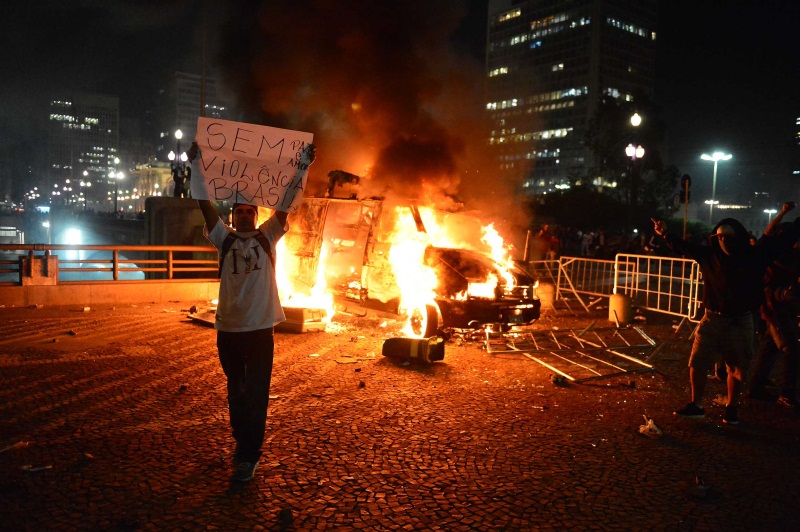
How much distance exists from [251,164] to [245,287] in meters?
1.13

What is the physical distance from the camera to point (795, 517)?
12.3ft

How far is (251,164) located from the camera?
4672mm

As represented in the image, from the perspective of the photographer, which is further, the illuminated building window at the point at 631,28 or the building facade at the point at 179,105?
the building facade at the point at 179,105

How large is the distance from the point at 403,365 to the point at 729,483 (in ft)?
13.9

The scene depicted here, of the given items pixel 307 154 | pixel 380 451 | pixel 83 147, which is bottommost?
pixel 380 451

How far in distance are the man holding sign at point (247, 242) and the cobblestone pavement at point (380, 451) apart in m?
0.51

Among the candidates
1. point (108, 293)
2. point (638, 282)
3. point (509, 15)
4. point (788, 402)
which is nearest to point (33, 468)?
point (788, 402)

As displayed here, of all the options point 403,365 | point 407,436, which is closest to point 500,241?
point 403,365

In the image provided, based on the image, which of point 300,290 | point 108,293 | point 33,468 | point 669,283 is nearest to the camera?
point 33,468

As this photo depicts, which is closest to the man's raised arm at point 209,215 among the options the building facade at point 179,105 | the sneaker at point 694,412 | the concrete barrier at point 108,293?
the sneaker at point 694,412

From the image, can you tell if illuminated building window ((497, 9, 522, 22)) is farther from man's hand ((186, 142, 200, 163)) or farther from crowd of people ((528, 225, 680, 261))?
man's hand ((186, 142, 200, 163))

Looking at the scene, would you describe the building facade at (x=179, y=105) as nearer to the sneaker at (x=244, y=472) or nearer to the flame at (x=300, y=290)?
the flame at (x=300, y=290)

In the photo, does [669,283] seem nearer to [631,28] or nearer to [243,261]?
[243,261]

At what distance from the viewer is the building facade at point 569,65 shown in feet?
384
